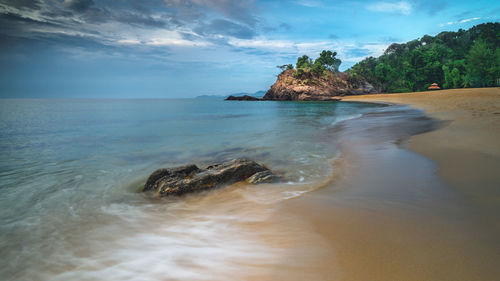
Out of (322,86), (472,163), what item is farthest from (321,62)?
(472,163)

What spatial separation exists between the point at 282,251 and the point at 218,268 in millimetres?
751

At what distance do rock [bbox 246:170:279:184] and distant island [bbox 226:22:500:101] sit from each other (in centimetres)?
5988

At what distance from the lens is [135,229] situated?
373 centimetres

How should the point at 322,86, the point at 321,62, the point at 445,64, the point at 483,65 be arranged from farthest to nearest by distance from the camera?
the point at 321,62 → the point at 322,86 → the point at 445,64 → the point at 483,65

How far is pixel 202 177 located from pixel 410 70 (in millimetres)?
72727

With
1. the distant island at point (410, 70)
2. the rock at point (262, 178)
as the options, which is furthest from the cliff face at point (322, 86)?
the rock at point (262, 178)

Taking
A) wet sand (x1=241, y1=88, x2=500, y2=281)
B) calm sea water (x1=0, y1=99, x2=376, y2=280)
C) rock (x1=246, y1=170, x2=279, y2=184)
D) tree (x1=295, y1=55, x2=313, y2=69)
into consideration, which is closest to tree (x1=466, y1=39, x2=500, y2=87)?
tree (x1=295, y1=55, x2=313, y2=69)

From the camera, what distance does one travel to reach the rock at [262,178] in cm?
529

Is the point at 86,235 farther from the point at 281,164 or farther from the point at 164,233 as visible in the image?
the point at 281,164

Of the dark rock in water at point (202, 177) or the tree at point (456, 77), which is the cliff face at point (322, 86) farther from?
the dark rock in water at point (202, 177)

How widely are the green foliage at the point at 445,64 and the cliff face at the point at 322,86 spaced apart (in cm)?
364

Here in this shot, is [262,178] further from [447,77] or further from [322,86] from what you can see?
[322,86]

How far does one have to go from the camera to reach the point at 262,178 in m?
5.34

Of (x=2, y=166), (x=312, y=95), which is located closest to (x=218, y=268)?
(x=2, y=166)
